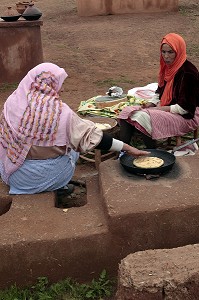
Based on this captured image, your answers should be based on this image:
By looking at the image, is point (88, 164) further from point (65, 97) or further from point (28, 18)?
point (28, 18)

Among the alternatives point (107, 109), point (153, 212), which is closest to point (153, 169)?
point (153, 212)

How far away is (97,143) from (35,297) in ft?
4.26

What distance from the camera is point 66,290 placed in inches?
136

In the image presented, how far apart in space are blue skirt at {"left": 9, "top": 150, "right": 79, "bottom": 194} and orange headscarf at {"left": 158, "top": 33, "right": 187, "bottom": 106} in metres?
1.67

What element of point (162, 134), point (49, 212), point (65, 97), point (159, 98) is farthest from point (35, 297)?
point (65, 97)

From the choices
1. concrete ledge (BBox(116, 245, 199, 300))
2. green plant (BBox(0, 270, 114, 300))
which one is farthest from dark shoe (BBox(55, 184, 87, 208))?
concrete ledge (BBox(116, 245, 199, 300))

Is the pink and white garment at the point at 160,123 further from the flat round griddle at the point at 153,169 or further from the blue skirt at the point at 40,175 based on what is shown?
the blue skirt at the point at 40,175

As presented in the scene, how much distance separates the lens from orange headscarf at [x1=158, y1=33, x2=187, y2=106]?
492 cm

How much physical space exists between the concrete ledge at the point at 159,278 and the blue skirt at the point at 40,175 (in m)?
1.28

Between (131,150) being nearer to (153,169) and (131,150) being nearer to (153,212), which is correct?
(153,169)

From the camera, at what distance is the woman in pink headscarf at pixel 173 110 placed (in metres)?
4.88

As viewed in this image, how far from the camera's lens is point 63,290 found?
3443mm

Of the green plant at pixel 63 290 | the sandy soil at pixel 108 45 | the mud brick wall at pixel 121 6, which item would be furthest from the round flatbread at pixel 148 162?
the mud brick wall at pixel 121 6

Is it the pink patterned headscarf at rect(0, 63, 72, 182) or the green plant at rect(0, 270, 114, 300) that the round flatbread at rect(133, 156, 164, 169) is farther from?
the green plant at rect(0, 270, 114, 300)
